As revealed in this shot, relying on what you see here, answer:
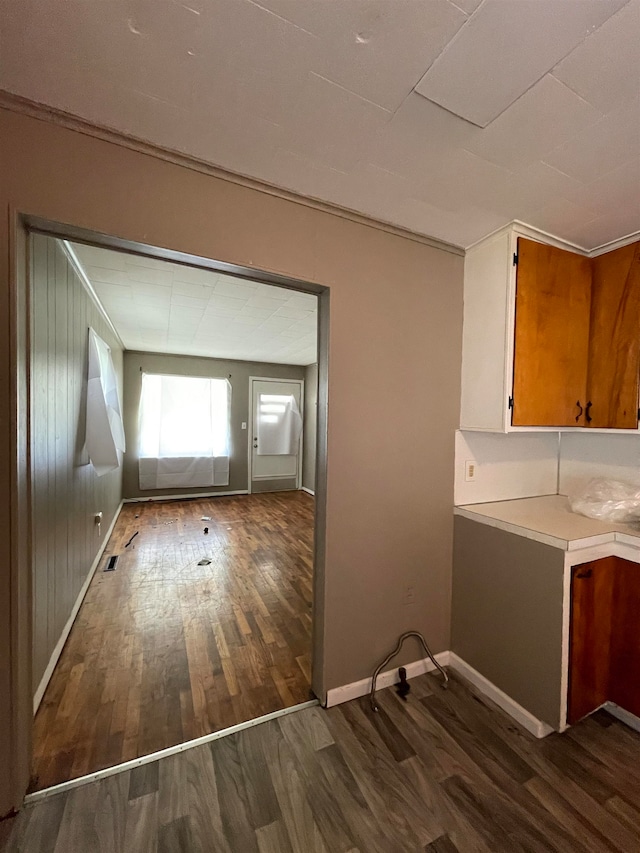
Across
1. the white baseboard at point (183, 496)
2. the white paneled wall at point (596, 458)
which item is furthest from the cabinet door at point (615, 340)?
the white baseboard at point (183, 496)

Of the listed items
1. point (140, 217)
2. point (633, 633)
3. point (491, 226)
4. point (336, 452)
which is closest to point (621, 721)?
point (633, 633)

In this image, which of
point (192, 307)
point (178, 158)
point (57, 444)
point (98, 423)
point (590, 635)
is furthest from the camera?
point (192, 307)

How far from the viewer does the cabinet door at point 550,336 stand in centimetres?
168

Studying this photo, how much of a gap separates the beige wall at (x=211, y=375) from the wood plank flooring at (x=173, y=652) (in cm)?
199

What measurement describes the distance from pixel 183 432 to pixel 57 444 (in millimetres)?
3861

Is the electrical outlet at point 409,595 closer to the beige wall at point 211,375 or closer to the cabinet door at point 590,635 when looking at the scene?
the cabinet door at point 590,635

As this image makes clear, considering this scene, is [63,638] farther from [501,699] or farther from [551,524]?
[551,524]

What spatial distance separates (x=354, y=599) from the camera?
5.47 feet

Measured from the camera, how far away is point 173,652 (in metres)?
2.00

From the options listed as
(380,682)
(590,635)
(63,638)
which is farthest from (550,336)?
(63,638)

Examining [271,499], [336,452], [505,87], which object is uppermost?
[505,87]

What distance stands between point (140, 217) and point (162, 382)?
472 centimetres

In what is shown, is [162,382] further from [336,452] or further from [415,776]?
[415,776]

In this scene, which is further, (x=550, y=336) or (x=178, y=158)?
(x=550, y=336)
